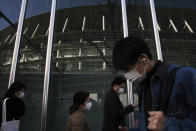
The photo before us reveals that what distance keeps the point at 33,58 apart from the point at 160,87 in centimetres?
422

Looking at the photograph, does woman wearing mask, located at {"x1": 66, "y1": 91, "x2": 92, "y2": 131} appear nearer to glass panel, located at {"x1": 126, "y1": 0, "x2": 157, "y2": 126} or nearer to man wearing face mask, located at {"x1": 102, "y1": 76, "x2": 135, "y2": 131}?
man wearing face mask, located at {"x1": 102, "y1": 76, "x2": 135, "y2": 131}

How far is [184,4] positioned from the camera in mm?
5734

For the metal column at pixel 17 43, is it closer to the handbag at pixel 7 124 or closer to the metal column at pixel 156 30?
the handbag at pixel 7 124

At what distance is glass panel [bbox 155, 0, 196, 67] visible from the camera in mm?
4701

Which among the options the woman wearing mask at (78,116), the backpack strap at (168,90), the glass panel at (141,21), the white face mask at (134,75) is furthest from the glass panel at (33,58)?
the backpack strap at (168,90)

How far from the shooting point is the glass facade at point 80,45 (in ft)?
13.8

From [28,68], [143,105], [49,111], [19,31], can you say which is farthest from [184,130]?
[19,31]

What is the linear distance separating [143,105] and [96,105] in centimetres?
304

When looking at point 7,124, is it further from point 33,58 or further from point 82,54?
point 82,54

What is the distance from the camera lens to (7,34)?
5203mm

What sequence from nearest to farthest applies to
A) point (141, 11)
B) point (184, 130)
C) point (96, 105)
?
point (184, 130) < point (96, 105) < point (141, 11)

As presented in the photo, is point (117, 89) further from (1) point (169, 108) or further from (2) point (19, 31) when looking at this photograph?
(2) point (19, 31)

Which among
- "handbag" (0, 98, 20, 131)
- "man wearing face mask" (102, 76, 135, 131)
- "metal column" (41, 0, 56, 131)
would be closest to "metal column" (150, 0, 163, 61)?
"man wearing face mask" (102, 76, 135, 131)

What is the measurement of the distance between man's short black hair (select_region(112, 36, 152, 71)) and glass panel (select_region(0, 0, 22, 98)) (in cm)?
400
